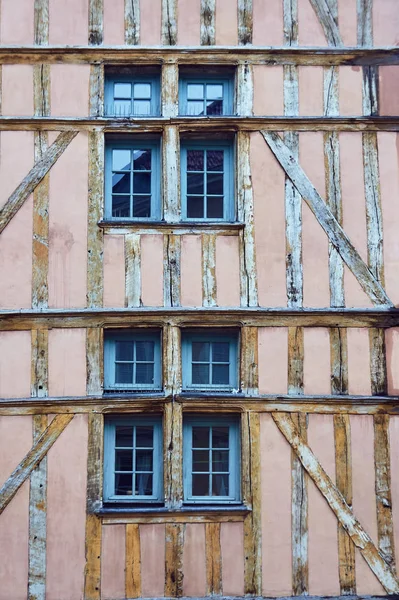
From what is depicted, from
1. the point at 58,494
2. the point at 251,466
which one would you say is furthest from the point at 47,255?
the point at 251,466

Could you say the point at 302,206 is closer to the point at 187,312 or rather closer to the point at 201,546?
the point at 187,312

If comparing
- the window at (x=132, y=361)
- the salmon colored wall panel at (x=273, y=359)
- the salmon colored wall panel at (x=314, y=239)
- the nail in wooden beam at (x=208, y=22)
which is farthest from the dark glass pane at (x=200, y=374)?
the nail in wooden beam at (x=208, y=22)

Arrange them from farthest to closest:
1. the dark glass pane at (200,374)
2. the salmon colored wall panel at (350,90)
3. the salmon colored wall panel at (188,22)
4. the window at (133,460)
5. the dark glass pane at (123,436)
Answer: the salmon colored wall panel at (188,22)
the salmon colored wall panel at (350,90)
the dark glass pane at (200,374)
the dark glass pane at (123,436)
the window at (133,460)

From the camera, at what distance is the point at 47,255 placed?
8734 mm

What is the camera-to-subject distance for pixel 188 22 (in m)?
9.23

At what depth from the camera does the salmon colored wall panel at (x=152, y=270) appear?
867cm

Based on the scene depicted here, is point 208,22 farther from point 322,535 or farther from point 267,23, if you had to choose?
point 322,535

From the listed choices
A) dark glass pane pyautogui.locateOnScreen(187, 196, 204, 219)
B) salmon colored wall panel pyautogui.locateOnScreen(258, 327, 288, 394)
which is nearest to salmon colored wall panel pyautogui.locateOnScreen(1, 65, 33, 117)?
dark glass pane pyautogui.locateOnScreen(187, 196, 204, 219)

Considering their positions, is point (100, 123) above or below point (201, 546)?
above

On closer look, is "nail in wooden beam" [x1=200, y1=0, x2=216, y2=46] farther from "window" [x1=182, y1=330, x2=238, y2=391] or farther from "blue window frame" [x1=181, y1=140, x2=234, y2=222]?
"window" [x1=182, y1=330, x2=238, y2=391]

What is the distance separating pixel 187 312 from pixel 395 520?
109 inches

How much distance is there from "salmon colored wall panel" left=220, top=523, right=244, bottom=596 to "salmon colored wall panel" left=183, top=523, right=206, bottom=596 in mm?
186

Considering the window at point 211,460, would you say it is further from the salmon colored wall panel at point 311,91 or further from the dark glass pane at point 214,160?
the salmon colored wall panel at point 311,91

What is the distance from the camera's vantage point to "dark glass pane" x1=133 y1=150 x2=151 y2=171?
9.17 m
